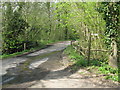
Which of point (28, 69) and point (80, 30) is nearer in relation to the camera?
point (28, 69)

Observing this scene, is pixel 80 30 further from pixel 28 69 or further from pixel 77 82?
pixel 77 82

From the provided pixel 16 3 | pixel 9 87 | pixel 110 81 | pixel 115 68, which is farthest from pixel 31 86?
pixel 16 3

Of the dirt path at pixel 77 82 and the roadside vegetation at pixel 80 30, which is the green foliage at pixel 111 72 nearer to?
the roadside vegetation at pixel 80 30

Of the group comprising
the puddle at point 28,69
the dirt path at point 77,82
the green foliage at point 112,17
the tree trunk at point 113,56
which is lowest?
the puddle at point 28,69

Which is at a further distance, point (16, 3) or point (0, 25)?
point (16, 3)

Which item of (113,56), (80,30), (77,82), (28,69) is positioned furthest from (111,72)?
(80,30)

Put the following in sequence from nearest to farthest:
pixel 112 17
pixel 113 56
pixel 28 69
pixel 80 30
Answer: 1. pixel 112 17
2. pixel 113 56
3. pixel 28 69
4. pixel 80 30

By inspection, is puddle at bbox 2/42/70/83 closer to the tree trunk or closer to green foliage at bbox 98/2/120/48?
the tree trunk

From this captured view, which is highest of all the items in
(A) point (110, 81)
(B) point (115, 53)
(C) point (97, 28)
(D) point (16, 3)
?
(D) point (16, 3)

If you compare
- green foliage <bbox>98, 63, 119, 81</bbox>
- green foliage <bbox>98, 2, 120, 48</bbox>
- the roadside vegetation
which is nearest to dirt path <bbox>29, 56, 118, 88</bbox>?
green foliage <bbox>98, 63, 119, 81</bbox>

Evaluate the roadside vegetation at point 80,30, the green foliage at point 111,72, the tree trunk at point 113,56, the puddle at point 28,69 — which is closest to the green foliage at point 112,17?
the roadside vegetation at point 80,30

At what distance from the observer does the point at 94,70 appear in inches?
291

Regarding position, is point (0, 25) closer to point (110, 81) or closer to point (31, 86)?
point (31, 86)

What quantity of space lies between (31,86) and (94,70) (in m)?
3.56
